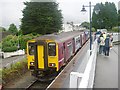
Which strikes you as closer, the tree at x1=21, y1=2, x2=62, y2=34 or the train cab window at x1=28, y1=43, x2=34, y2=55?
the train cab window at x1=28, y1=43, x2=34, y2=55

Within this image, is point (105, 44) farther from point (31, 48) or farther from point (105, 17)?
point (105, 17)

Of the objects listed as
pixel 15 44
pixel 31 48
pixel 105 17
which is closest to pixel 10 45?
pixel 15 44

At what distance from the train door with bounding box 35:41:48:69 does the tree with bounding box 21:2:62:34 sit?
22.5 meters

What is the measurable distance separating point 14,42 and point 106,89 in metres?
30.6

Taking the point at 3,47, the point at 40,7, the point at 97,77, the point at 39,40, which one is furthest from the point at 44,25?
the point at 97,77

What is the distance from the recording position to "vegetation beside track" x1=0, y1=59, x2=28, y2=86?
15.5 m

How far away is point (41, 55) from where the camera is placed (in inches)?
602

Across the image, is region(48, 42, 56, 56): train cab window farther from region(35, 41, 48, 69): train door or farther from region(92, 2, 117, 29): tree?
region(92, 2, 117, 29): tree

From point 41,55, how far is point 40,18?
23340 mm

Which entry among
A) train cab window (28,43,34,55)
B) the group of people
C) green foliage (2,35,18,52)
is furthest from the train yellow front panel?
green foliage (2,35,18,52)

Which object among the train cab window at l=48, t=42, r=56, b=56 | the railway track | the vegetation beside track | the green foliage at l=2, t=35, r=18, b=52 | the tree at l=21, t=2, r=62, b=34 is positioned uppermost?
the tree at l=21, t=2, r=62, b=34

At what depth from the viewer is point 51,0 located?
131ft

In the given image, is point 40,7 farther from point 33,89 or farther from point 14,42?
point 33,89

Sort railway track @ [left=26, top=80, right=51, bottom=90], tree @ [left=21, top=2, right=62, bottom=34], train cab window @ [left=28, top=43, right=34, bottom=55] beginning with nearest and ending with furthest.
Result: railway track @ [left=26, top=80, right=51, bottom=90] < train cab window @ [left=28, top=43, right=34, bottom=55] < tree @ [left=21, top=2, right=62, bottom=34]
